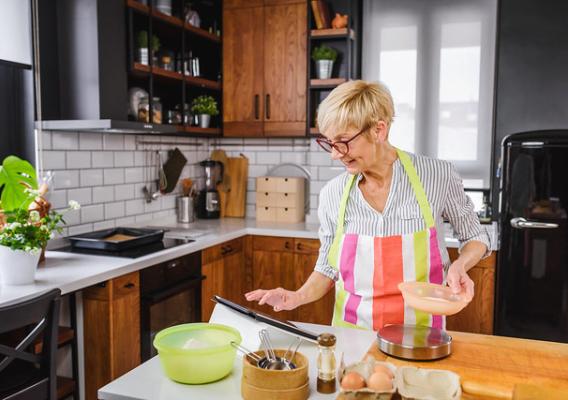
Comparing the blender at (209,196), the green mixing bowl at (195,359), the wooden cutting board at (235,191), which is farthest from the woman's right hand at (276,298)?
the wooden cutting board at (235,191)

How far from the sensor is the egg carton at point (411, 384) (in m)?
1.24

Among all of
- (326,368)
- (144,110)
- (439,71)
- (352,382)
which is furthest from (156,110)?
(352,382)

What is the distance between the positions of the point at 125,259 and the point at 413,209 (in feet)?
5.06

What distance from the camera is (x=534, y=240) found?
11.5ft

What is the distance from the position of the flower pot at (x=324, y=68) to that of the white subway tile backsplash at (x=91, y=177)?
5.53 feet

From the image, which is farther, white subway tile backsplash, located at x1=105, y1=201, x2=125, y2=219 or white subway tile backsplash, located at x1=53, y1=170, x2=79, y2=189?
white subway tile backsplash, located at x1=105, y1=201, x2=125, y2=219

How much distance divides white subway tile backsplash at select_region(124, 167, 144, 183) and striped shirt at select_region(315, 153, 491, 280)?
2104mm

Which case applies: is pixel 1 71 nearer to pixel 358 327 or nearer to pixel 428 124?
pixel 358 327

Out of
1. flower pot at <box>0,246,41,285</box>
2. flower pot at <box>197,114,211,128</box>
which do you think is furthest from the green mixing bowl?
flower pot at <box>197,114,211,128</box>

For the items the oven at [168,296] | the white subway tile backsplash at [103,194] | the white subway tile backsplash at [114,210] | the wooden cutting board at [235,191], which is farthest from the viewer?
the wooden cutting board at [235,191]

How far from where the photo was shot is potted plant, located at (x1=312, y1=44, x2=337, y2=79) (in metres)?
4.23

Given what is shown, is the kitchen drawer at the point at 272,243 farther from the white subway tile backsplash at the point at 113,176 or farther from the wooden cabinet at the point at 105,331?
the wooden cabinet at the point at 105,331

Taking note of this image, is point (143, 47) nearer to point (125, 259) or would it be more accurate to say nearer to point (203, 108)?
point (203, 108)

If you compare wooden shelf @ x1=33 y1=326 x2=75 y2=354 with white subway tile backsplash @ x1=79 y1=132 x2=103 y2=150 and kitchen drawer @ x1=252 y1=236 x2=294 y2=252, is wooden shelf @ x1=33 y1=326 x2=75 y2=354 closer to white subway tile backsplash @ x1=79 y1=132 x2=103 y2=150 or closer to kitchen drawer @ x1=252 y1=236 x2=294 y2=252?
Result: white subway tile backsplash @ x1=79 y1=132 x2=103 y2=150
